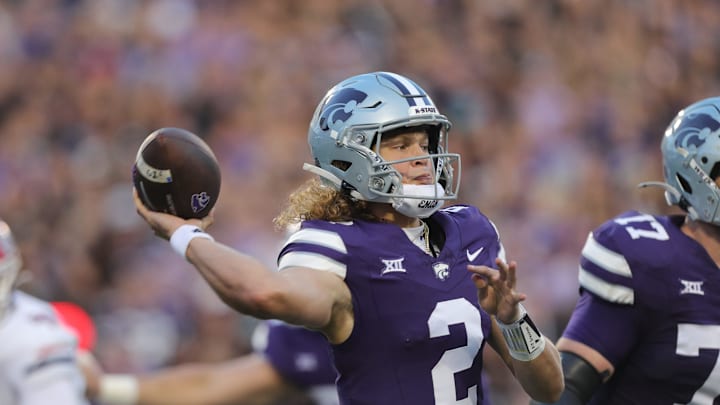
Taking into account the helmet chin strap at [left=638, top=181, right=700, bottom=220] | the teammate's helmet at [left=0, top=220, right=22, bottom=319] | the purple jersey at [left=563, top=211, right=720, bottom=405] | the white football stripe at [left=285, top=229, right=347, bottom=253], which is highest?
the white football stripe at [left=285, top=229, right=347, bottom=253]

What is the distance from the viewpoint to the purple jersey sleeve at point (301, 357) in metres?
4.68

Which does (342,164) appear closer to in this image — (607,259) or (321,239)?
(321,239)

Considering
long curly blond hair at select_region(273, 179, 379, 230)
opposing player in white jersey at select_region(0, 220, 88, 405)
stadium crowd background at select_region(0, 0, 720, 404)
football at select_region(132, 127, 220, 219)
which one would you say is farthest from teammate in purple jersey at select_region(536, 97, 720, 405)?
stadium crowd background at select_region(0, 0, 720, 404)

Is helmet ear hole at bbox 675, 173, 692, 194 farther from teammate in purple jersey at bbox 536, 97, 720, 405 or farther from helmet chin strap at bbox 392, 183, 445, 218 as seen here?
helmet chin strap at bbox 392, 183, 445, 218

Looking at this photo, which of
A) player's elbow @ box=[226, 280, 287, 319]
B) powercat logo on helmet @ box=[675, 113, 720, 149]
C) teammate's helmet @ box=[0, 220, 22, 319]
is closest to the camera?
player's elbow @ box=[226, 280, 287, 319]

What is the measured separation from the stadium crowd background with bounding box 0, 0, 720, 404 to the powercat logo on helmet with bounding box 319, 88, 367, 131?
3.85m

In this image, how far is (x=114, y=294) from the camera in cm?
759

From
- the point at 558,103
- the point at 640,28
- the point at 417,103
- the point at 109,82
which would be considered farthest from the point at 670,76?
the point at 417,103

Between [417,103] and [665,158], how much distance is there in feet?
3.06

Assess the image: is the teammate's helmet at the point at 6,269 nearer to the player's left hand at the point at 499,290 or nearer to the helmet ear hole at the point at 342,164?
the helmet ear hole at the point at 342,164

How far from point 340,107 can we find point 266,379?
1.84m

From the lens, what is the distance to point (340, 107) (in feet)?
10.8

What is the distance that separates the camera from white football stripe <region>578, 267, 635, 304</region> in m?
3.56

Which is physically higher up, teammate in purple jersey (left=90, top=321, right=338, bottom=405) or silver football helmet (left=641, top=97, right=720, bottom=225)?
silver football helmet (left=641, top=97, right=720, bottom=225)
